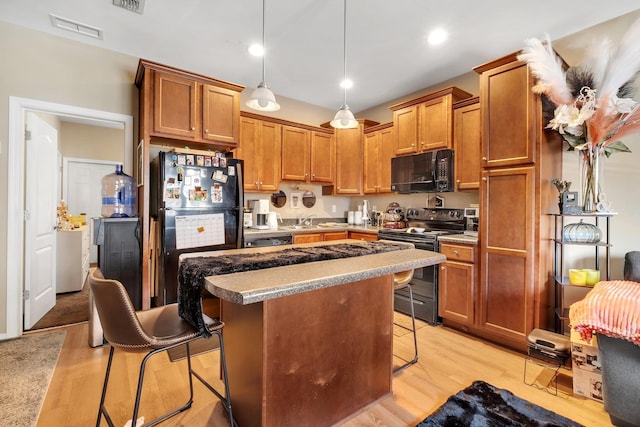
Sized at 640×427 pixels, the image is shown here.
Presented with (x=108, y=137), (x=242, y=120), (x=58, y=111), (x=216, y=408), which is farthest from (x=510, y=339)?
(x=108, y=137)

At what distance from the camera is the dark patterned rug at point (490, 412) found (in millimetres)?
1675

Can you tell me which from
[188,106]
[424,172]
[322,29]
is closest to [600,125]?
[424,172]

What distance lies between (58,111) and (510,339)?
458 cm

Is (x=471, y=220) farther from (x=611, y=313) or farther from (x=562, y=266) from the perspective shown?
(x=611, y=313)

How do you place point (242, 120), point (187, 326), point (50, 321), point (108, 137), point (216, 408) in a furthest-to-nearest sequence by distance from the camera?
point (108, 137)
point (242, 120)
point (50, 321)
point (216, 408)
point (187, 326)

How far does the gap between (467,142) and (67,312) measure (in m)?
4.75

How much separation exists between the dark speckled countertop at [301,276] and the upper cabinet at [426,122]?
6.81 ft

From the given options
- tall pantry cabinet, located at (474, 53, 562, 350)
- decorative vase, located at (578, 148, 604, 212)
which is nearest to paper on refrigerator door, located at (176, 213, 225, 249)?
tall pantry cabinet, located at (474, 53, 562, 350)

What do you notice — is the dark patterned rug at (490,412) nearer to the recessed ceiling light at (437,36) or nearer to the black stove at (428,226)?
the black stove at (428,226)

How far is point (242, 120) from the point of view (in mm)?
3650

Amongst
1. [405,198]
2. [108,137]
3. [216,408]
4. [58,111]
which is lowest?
[216,408]

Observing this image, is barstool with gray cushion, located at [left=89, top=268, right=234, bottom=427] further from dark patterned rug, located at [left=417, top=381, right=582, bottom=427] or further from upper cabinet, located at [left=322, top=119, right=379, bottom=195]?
upper cabinet, located at [left=322, top=119, right=379, bottom=195]

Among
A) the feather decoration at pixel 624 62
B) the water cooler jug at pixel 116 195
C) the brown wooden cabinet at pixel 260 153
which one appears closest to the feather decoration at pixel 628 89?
the feather decoration at pixel 624 62

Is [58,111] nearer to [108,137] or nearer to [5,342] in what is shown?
[5,342]
